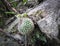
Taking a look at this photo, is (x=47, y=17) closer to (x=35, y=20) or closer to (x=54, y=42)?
(x=35, y=20)

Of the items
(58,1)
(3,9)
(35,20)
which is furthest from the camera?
(3,9)

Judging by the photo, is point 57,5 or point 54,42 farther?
point 57,5

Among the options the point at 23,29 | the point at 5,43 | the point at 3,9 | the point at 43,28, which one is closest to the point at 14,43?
the point at 5,43

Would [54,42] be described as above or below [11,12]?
below

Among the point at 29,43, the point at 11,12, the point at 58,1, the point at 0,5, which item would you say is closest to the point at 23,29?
the point at 29,43

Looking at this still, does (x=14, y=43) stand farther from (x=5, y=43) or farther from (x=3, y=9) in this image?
(x=3, y=9)

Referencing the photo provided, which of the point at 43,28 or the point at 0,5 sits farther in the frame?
the point at 0,5

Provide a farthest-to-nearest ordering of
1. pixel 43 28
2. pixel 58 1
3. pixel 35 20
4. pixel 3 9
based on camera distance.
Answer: pixel 3 9 < pixel 58 1 < pixel 35 20 < pixel 43 28

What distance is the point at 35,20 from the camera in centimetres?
291

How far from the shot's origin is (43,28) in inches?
106

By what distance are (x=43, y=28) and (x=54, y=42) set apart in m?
0.29

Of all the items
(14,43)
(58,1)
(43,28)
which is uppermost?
(58,1)

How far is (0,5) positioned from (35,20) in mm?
1079

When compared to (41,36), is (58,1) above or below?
above
